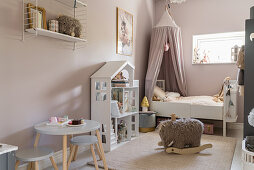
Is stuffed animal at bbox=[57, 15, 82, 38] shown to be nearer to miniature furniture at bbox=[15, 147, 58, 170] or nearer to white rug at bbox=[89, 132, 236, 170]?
miniature furniture at bbox=[15, 147, 58, 170]

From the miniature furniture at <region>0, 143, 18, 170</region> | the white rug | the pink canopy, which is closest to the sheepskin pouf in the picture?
the white rug

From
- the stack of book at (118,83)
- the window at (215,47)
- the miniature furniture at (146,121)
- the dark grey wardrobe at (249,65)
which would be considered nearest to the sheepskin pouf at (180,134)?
the dark grey wardrobe at (249,65)

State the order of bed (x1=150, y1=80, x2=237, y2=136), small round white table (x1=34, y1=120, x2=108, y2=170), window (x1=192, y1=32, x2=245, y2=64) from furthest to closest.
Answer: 1. window (x1=192, y1=32, x2=245, y2=64)
2. bed (x1=150, y1=80, x2=237, y2=136)
3. small round white table (x1=34, y1=120, x2=108, y2=170)

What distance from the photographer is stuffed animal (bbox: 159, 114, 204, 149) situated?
2856mm

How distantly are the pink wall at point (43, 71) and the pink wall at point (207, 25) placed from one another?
1904mm

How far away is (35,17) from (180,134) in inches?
82.9

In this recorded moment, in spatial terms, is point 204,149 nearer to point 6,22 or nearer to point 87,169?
point 87,169

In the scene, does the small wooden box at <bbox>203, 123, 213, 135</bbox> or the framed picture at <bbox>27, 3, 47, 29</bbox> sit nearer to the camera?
the framed picture at <bbox>27, 3, 47, 29</bbox>

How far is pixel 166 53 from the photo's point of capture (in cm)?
473

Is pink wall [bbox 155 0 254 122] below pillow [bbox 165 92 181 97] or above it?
above

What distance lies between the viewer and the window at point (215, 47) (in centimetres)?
460

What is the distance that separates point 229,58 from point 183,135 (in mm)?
2600

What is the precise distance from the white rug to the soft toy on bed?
78 millimetres

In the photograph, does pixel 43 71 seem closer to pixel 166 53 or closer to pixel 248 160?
pixel 248 160
